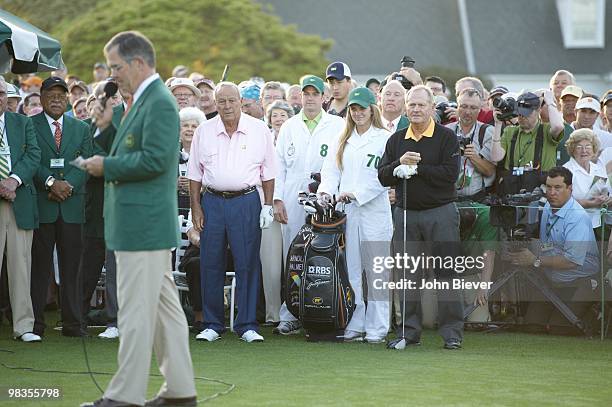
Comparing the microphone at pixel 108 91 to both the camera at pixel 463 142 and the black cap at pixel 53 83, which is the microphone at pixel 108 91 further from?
the camera at pixel 463 142

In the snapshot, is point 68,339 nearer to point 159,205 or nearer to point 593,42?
point 159,205

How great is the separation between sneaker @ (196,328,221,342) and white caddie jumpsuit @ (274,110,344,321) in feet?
3.24

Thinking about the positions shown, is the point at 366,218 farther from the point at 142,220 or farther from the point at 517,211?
the point at 142,220

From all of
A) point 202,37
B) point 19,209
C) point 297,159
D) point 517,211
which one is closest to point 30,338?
point 19,209

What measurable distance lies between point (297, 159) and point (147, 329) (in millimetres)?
5069

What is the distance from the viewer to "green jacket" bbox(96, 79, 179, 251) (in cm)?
789

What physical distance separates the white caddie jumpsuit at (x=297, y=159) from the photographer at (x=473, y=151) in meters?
1.25

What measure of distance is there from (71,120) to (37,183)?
664 mm

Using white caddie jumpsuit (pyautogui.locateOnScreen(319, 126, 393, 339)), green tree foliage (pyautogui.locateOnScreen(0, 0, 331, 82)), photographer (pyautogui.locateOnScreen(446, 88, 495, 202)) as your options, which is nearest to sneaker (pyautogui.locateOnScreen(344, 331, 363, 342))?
white caddie jumpsuit (pyautogui.locateOnScreen(319, 126, 393, 339))

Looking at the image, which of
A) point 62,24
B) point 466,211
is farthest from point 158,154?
point 62,24

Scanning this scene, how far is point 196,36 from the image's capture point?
126ft

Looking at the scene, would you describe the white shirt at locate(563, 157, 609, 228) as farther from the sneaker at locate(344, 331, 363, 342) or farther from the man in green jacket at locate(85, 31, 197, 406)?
the man in green jacket at locate(85, 31, 197, 406)

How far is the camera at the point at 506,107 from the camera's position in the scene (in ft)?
41.6

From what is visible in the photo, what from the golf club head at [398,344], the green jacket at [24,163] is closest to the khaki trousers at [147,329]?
the golf club head at [398,344]
